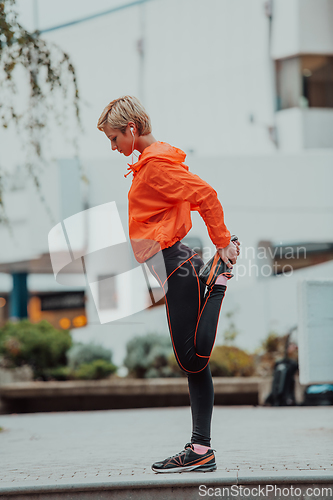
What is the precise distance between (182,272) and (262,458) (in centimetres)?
130

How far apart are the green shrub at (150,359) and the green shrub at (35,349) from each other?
1.37 meters

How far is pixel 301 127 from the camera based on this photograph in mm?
15312

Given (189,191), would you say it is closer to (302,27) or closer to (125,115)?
(125,115)

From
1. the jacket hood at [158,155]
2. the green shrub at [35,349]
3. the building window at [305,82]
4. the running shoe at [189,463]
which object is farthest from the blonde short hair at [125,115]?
the building window at [305,82]

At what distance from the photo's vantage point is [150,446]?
4.75m

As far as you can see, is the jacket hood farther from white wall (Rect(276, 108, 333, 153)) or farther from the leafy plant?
white wall (Rect(276, 108, 333, 153))

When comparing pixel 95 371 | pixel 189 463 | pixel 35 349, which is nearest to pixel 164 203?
pixel 189 463

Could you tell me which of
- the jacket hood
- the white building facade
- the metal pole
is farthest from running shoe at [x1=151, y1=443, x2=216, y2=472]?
the metal pole

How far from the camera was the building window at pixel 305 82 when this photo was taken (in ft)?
51.0

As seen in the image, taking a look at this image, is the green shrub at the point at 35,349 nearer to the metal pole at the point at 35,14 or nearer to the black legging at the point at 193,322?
the metal pole at the point at 35,14

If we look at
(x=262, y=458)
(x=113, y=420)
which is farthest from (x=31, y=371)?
(x=262, y=458)

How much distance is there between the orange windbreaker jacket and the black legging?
10 cm

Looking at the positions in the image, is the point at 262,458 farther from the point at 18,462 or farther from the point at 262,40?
the point at 262,40

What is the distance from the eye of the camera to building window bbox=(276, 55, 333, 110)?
51.0ft
